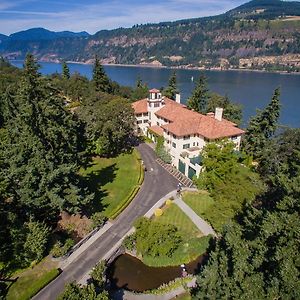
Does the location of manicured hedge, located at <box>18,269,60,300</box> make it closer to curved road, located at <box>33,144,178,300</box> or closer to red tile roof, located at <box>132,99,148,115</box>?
curved road, located at <box>33,144,178,300</box>

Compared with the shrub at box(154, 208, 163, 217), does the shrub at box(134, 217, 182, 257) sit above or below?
above

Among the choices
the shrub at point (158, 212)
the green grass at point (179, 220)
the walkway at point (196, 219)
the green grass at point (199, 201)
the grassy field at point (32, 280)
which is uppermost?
the grassy field at point (32, 280)

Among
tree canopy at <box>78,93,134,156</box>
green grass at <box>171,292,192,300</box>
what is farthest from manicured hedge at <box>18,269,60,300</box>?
tree canopy at <box>78,93,134,156</box>

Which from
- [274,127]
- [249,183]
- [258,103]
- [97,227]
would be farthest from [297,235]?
[258,103]

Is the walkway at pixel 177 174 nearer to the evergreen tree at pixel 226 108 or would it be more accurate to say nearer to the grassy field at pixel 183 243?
the grassy field at pixel 183 243

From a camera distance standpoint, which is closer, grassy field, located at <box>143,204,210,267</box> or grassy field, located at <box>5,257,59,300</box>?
grassy field, located at <box>5,257,59,300</box>

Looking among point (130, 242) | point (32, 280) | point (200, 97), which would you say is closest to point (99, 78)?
point (200, 97)

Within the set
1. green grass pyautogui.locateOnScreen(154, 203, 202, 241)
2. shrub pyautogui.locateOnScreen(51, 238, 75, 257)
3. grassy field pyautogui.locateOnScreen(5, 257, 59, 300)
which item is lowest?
green grass pyautogui.locateOnScreen(154, 203, 202, 241)

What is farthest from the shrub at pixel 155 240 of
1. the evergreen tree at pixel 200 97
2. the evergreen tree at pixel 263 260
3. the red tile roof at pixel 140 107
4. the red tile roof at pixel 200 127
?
the evergreen tree at pixel 200 97
